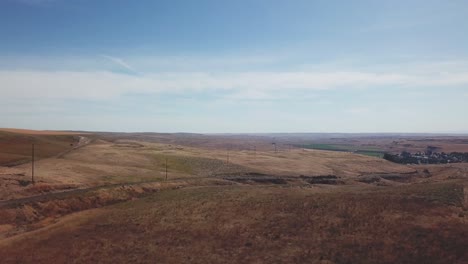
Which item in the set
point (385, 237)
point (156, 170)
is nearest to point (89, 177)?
point (156, 170)

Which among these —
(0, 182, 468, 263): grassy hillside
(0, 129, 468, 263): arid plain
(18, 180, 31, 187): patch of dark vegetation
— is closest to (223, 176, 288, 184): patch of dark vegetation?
(0, 129, 468, 263): arid plain

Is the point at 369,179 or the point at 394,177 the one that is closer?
the point at 369,179

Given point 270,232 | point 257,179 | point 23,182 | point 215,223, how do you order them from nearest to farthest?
point 270,232 < point 215,223 < point 23,182 < point 257,179

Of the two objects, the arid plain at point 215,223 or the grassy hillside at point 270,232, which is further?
the arid plain at point 215,223

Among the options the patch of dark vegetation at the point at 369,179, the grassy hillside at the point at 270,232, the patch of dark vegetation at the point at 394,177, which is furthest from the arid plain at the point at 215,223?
the patch of dark vegetation at the point at 394,177

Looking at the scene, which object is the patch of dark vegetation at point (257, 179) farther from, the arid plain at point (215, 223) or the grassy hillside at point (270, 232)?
the grassy hillside at point (270, 232)

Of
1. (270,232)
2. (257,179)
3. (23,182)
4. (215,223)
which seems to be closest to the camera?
(270,232)

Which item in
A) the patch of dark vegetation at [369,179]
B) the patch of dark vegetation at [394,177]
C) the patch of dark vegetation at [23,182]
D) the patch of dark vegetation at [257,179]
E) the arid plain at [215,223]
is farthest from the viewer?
the patch of dark vegetation at [394,177]

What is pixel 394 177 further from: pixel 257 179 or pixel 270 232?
pixel 270 232

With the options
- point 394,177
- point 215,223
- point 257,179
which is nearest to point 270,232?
point 215,223

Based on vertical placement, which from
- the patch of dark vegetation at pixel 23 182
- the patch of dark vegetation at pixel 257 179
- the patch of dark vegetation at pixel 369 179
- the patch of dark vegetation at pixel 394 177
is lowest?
the patch of dark vegetation at pixel 394 177

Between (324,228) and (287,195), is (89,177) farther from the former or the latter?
(324,228)
